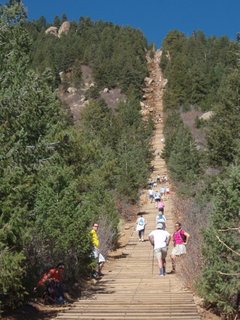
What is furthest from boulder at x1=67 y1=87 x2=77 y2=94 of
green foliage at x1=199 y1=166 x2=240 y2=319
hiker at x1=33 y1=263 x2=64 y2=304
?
green foliage at x1=199 y1=166 x2=240 y2=319

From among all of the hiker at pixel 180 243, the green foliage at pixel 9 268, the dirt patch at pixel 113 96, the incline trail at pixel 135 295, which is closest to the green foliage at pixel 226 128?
the incline trail at pixel 135 295

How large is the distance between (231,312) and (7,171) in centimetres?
425

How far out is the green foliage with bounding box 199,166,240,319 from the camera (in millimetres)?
8883

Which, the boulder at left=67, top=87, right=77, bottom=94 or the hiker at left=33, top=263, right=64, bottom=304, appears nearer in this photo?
the hiker at left=33, top=263, right=64, bottom=304

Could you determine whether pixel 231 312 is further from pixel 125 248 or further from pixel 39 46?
pixel 39 46

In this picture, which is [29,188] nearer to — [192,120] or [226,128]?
[226,128]

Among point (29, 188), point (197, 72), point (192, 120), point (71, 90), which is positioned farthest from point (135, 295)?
point (71, 90)

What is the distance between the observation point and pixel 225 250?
9148mm

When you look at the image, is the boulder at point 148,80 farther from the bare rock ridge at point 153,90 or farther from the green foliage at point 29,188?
the green foliage at point 29,188

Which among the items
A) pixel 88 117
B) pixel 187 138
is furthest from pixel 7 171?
pixel 88 117

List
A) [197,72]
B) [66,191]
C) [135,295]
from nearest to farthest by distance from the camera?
[135,295]
[66,191]
[197,72]

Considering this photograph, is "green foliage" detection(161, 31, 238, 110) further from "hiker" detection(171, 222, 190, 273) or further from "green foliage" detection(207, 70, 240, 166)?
"hiker" detection(171, 222, 190, 273)

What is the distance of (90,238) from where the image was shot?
13445 millimetres

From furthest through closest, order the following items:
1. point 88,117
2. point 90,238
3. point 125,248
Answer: point 88,117 → point 125,248 → point 90,238
